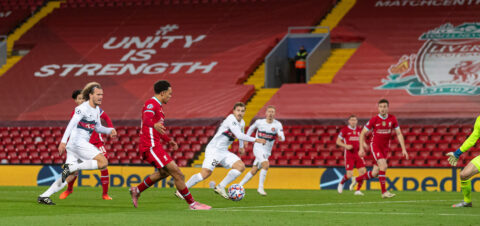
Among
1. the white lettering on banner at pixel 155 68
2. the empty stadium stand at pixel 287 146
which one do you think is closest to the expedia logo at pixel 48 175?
the empty stadium stand at pixel 287 146

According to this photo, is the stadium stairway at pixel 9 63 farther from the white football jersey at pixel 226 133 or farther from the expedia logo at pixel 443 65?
the white football jersey at pixel 226 133

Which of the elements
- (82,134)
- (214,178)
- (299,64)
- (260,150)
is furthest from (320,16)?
(82,134)

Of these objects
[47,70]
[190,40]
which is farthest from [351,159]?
[47,70]

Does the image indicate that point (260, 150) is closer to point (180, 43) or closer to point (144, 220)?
point (144, 220)

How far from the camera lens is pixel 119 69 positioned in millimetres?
32531

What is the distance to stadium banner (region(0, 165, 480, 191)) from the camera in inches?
849

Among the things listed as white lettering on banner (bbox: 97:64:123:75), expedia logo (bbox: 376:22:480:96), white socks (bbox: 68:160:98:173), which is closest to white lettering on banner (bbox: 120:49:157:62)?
white lettering on banner (bbox: 97:64:123:75)

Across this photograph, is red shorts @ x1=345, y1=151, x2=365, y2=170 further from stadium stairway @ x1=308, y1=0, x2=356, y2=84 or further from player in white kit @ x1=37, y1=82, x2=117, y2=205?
stadium stairway @ x1=308, y1=0, x2=356, y2=84

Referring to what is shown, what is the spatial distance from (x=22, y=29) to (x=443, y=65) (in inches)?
785

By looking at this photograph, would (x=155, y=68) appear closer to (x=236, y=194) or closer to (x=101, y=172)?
(x=101, y=172)

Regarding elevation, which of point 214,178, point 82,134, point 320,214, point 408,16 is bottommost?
point 214,178

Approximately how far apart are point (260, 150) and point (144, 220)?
363 inches

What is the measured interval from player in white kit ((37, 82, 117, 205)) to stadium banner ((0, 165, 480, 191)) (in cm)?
966

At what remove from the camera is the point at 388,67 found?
28938mm
